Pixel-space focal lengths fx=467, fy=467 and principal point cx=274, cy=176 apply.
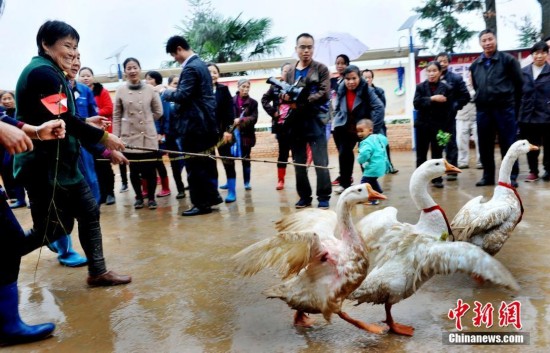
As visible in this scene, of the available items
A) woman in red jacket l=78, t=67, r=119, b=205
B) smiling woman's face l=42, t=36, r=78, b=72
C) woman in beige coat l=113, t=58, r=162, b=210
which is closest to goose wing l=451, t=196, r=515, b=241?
smiling woman's face l=42, t=36, r=78, b=72

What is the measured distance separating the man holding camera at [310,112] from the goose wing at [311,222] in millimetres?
2433

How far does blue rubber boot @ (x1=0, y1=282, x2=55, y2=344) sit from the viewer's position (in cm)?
278

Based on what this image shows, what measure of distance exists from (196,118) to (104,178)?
2226 mm

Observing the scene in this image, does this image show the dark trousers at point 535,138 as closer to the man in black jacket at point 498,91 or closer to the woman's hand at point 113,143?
the man in black jacket at point 498,91

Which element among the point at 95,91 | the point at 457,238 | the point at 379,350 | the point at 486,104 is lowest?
the point at 379,350

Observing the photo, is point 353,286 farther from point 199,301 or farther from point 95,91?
point 95,91

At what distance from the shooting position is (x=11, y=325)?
2.80m

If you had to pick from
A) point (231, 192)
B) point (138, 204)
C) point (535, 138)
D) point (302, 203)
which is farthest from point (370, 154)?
point (138, 204)

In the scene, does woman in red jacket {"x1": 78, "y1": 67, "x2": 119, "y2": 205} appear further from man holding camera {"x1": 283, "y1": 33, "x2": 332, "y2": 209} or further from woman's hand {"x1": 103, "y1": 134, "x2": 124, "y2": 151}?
woman's hand {"x1": 103, "y1": 134, "x2": 124, "y2": 151}

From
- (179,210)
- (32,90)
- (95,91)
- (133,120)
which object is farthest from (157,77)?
(32,90)

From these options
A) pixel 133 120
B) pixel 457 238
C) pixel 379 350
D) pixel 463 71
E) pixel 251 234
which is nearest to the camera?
pixel 379 350

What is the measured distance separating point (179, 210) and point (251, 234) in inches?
73.4

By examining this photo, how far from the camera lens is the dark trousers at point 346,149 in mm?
6398

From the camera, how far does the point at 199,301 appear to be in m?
3.34
